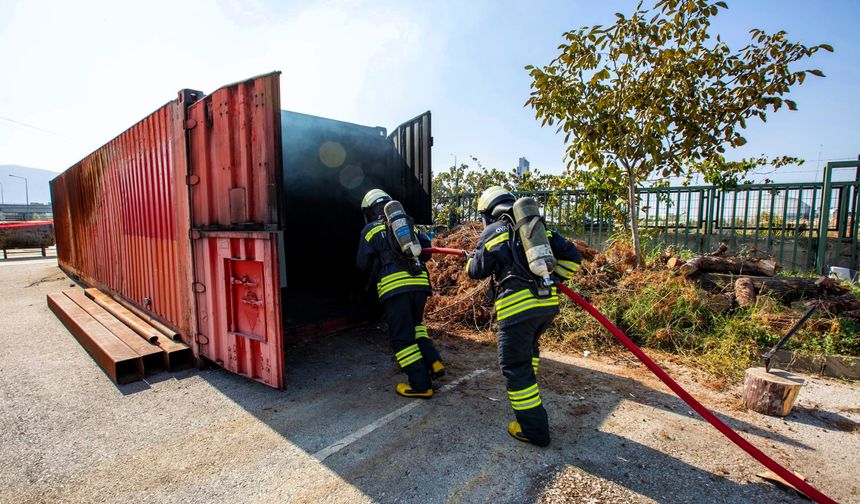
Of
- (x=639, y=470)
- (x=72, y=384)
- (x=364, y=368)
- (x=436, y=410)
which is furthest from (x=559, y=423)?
(x=72, y=384)

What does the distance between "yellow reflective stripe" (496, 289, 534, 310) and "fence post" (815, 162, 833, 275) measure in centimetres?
656

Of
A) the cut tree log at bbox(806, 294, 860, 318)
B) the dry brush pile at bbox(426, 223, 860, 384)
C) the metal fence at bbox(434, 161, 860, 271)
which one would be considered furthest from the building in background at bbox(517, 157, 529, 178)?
the cut tree log at bbox(806, 294, 860, 318)

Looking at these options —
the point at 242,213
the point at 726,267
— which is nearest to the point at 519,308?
the point at 242,213

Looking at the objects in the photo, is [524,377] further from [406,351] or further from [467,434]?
[406,351]

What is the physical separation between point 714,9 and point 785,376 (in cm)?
432

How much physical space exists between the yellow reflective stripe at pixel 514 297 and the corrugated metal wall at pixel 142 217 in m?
3.31

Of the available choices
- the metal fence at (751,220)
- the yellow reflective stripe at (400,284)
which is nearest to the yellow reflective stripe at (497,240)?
the yellow reflective stripe at (400,284)

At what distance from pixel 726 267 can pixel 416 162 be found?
14.5ft

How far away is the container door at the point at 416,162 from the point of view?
5.31 meters

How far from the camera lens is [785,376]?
11.4ft

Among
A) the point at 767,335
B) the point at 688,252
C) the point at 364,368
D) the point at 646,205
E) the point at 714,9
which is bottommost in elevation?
the point at 364,368

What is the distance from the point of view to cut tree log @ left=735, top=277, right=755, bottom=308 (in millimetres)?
4789

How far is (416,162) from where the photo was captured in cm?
551

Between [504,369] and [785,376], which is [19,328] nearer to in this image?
[504,369]
